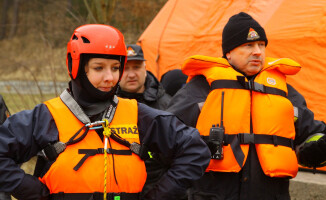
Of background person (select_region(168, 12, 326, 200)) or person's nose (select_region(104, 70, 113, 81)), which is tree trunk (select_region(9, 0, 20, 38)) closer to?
background person (select_region(168, 12, 326, 200))

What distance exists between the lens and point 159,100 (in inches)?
207

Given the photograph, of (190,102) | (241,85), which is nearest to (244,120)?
(241,85)

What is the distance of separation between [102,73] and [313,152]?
1.88 meters

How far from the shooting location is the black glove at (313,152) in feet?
12.7

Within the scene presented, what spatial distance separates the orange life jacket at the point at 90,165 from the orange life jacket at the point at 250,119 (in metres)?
0.91

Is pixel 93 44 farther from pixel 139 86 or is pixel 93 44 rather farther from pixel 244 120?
pixel 139 86

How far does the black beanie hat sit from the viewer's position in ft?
13.1

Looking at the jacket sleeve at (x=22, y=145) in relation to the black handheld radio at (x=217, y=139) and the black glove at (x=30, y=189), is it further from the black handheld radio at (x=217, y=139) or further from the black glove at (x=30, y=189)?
the black handheld radio at (x=217, y=139)

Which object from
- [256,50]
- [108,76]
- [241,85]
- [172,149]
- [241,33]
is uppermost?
[241,33]

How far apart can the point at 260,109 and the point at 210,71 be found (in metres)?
0.50

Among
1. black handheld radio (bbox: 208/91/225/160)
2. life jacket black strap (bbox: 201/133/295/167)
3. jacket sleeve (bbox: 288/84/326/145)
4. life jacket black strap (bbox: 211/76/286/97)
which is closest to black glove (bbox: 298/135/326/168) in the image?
jacket sleeve (bbox: 288/84/326/145)

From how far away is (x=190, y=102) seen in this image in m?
3.90

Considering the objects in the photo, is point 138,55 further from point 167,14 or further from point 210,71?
point 167,14

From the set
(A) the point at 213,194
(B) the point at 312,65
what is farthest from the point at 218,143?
(B) the point at 312,65
